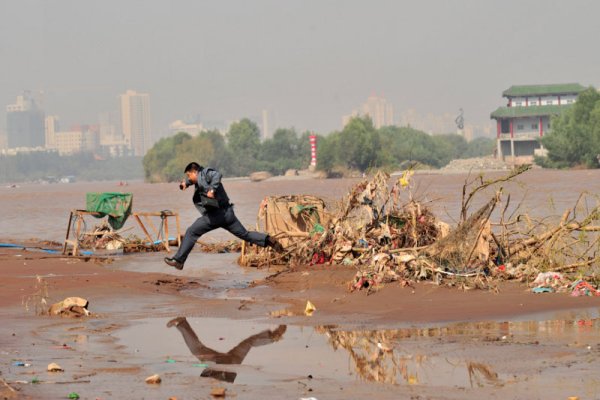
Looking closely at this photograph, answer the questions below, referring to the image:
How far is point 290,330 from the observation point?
9430 mm

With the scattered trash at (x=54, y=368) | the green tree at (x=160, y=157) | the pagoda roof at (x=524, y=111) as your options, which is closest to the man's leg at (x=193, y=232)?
the scattered trash at (x=54, y=368)

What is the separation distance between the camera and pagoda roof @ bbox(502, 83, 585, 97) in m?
110

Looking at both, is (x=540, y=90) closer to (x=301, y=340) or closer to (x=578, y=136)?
(x=578, y=136)

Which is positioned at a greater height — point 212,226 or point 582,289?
point 212,226

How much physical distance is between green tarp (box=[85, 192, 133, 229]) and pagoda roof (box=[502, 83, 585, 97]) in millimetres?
95216

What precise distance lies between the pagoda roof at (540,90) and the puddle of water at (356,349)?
336ft

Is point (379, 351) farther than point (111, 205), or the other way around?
point (111, 205)

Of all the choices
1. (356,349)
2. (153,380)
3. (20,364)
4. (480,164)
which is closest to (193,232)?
(356,349)

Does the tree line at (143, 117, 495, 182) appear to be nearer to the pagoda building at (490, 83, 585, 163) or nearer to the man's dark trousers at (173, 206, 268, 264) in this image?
the pagoda building at (490, 83, 585, 163)

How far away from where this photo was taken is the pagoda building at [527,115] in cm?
10738

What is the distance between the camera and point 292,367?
771 centimetres

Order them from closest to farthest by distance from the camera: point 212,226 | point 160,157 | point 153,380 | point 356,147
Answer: point 153,380
point 212,226
point 356,147
point 160,157

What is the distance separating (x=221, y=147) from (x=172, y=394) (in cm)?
13773

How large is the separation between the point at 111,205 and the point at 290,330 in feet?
28.7
